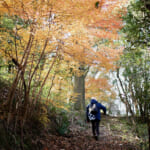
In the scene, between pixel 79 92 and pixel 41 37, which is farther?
pixel 79 92

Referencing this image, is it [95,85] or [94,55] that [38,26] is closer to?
→ [94,55]

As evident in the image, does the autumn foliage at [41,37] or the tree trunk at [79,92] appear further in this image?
the tree trunk at [79,92]

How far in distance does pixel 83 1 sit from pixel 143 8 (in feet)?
4.14

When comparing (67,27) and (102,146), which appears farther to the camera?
(102,146)

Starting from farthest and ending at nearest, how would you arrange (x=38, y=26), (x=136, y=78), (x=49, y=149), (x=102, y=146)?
(x=136, y=78) < (x=102, y=146) < (x=49, y=149) < (x=38, y=26)

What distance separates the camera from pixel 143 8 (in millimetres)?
3201

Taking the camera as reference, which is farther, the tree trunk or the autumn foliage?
the tree trunk

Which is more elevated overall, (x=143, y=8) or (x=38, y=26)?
(x=143, y=8)

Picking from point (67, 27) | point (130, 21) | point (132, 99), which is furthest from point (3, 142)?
point (132, 99)

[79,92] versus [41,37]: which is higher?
[41,37]

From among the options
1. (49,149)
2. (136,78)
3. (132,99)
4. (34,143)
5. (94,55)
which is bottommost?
(49,149)

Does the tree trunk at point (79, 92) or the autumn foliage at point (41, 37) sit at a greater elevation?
the autumn foliage at point (41, 37)

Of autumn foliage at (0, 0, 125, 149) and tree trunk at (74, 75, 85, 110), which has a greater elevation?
autumn foliage at (0, 0, 125, 149)

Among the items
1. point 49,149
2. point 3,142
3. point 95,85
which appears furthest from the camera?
point 95,85
